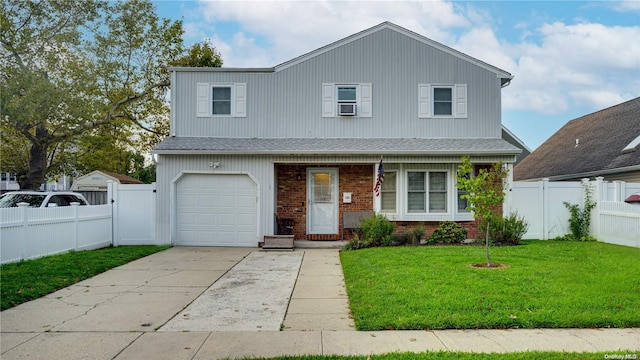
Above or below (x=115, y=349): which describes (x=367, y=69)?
above

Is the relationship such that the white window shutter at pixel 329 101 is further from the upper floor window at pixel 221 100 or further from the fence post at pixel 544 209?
the fence post at pixel 544 209

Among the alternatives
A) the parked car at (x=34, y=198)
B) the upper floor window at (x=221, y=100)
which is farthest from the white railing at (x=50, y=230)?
the upper floor window at (x=221, y=100)

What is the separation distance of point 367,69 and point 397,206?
184 inches

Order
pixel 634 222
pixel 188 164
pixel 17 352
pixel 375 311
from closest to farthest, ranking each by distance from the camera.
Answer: pixel 17 352 → pixel 375 311 → pixel 634 222 → pixel 188 164

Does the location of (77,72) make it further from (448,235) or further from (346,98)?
(448,235)

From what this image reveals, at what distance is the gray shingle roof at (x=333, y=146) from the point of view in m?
13.4

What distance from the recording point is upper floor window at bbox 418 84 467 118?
1476 centimetres

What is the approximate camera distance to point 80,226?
12.0m

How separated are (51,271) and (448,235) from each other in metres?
10.0

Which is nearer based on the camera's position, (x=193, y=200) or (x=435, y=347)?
(x=435, y=347)

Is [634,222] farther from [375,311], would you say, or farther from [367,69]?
[375,311]

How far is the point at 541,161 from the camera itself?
24.5 m

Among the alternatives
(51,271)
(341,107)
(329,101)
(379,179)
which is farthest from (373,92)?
(51,271)

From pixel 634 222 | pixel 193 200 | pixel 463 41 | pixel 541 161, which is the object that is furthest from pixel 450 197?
pixel 541 161
